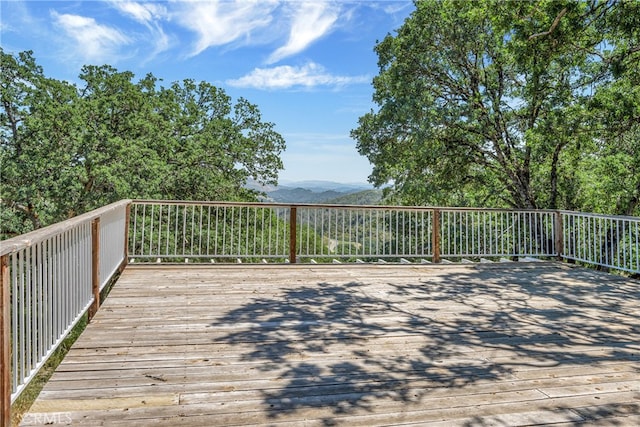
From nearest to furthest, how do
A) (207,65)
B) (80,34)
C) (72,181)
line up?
(72,181)
(80,34)
(207,65)

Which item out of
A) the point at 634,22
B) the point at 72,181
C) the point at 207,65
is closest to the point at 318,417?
the point at 634,22

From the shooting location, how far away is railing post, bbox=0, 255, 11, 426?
1.52m

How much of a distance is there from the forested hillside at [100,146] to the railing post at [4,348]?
10.3 meters

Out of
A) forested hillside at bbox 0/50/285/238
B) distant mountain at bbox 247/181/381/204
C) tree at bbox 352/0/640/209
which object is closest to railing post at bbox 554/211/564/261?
tree at bbox 352/0/640/209

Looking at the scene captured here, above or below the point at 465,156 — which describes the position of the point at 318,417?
below

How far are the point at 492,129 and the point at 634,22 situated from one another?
4124 millimetres

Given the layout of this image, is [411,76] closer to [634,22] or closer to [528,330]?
[634,22]

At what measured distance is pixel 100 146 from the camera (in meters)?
12.0

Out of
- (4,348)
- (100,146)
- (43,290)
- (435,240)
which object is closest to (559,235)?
(435,240)

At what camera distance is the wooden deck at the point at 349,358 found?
74.7 inches

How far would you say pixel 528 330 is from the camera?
3.19m
